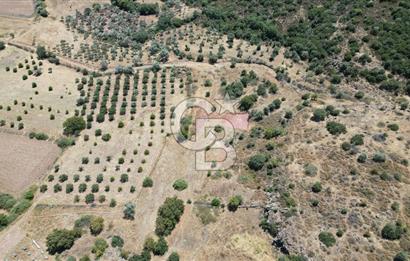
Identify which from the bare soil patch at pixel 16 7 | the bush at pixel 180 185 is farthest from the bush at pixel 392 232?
the bare soil patch at pixel 16 7

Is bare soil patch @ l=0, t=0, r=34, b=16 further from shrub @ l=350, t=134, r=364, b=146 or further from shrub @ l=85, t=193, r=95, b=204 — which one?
shrub @ l=350, t=134, r=364, b=146

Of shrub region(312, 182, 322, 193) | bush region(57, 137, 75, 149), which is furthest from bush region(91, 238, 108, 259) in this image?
shrub region(312, 182, 322, 193)

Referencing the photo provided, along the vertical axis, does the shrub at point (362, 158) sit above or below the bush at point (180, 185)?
above

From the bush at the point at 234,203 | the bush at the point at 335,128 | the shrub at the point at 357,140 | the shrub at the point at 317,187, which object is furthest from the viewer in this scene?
the bush at the point at 335,128

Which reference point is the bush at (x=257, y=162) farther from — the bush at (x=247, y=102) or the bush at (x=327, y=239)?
the bush at (x=327, y=239)

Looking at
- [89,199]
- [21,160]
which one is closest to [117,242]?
[89,199]

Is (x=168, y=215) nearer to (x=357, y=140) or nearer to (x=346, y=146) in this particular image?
(x=346, y=146)

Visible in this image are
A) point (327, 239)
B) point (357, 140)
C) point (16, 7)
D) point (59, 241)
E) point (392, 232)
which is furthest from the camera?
point (16, 7)
